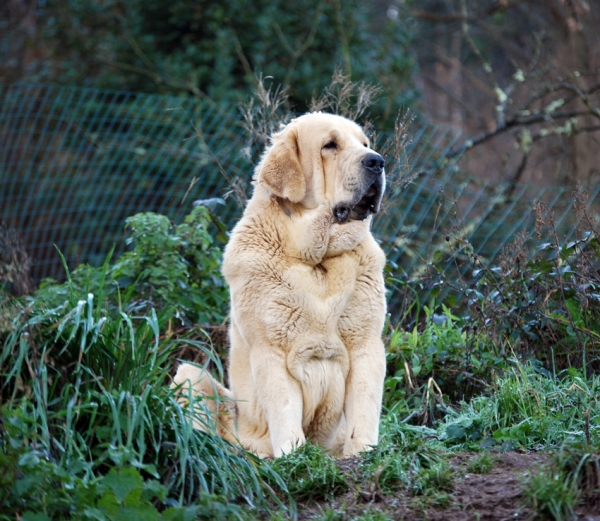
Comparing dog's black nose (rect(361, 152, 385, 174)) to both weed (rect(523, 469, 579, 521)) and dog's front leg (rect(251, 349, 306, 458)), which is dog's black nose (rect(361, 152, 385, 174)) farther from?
weed (rect(523, 469, 579, 521))

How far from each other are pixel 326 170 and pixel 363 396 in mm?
1151

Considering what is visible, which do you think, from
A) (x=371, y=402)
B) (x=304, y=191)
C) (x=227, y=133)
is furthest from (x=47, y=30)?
(x=371, y=402)

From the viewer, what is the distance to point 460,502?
2.93 m

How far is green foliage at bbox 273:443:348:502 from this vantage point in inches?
124

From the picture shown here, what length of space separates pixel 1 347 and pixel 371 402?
1664 mm

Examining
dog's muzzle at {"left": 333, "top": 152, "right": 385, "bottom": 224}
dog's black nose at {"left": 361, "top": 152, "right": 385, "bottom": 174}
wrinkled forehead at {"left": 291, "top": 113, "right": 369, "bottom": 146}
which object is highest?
wrinkled forehead at {"left": 291, "top": 113, "right": 369, "bottom": 146}

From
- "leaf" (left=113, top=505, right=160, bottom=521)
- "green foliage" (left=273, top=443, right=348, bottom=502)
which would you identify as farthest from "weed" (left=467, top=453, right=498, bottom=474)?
"leaf" (left=113, top=505, right=160, bottom=521)

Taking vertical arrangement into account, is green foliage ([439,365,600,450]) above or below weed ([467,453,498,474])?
below

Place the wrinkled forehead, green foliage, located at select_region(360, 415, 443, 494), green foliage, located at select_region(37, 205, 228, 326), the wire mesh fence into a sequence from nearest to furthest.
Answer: green foliage, located at select_region(360, 415, 443, 494)
the wrinkled forehead
green foliage, located at select_region(37, 205, 228, 326)
the wire mesh fence

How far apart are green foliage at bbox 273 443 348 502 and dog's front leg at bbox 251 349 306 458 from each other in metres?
0.44

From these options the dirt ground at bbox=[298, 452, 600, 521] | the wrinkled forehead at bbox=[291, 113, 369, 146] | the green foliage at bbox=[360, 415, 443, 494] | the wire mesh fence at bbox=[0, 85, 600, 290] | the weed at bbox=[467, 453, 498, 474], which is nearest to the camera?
the dirt ground at bbox=[298, 452, 600, 521]

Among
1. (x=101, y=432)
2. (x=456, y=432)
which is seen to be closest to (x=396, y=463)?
(x=456, y=432)

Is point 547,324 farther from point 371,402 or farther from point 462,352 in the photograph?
point 371,402

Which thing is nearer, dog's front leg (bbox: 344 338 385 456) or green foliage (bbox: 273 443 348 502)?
green foliage (bbox: 273 443 348 502)
